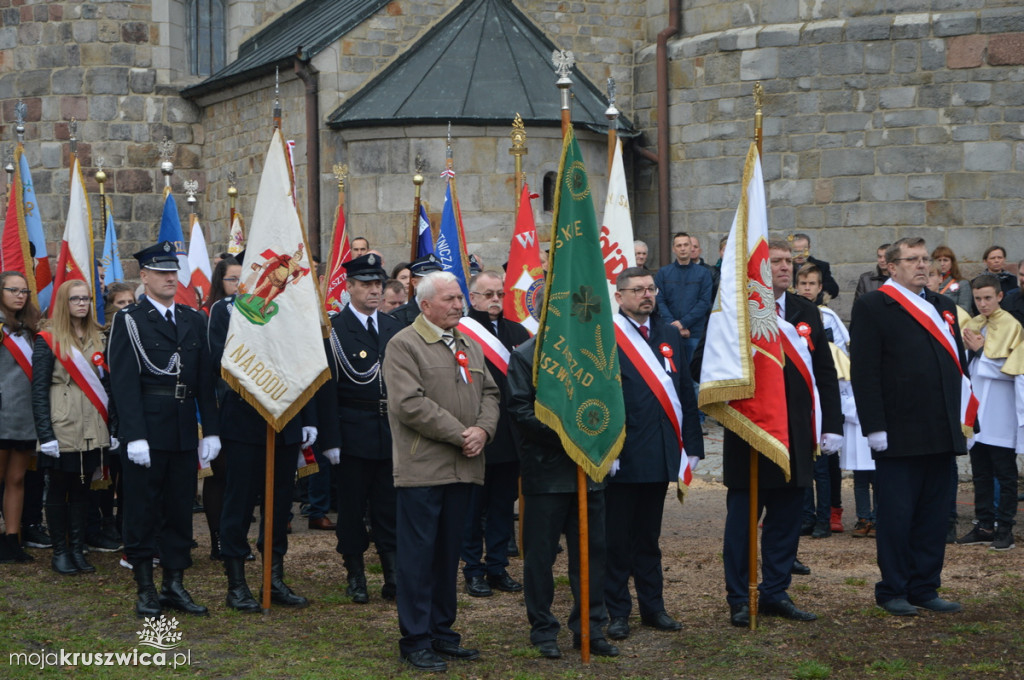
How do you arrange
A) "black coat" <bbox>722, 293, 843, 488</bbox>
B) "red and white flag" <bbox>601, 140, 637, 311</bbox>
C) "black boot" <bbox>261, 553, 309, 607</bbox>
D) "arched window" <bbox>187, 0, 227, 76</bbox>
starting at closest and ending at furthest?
"black coat" <bbox>722, 293, 843, 488</bbox> < "black boot" <bbox>261, 553, 309, 607</bbox> < "red and white flag" <bbox>601, 140, 637, 311</bbox> < "arched window" <bbox>187, 0, 227, 76</bbox>

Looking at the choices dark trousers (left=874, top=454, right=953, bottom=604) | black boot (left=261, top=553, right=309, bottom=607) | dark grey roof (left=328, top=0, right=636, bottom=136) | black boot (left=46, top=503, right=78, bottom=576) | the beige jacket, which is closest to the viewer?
the beige jacket

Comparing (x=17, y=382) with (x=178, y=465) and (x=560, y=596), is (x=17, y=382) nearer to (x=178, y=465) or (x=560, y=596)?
(x=178, y=465)

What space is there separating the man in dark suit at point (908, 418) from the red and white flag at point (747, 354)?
566 mm

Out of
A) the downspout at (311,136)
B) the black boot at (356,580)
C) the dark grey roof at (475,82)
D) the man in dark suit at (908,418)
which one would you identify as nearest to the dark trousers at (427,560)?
the black boot at (356,580)

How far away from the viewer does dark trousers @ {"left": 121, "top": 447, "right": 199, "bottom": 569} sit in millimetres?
7285

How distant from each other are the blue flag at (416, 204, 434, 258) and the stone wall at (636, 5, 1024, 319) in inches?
224

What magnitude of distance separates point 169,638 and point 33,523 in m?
3.32

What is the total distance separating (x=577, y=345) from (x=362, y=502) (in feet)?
6.48

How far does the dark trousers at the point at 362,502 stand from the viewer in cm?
773

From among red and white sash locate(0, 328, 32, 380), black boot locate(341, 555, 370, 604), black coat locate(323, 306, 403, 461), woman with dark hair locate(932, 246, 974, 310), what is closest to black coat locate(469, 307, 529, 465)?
black coat locate(323, 306, 403, 461)

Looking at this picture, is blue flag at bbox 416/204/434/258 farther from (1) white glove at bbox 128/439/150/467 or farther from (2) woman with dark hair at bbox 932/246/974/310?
(1) white glove at bbox 128/439/150/467

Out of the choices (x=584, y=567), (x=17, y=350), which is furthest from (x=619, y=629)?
(x=17, y=350)

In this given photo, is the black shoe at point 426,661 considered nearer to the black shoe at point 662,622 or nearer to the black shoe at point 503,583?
the black shoe at point 662,622

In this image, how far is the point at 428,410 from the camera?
6.32 m
